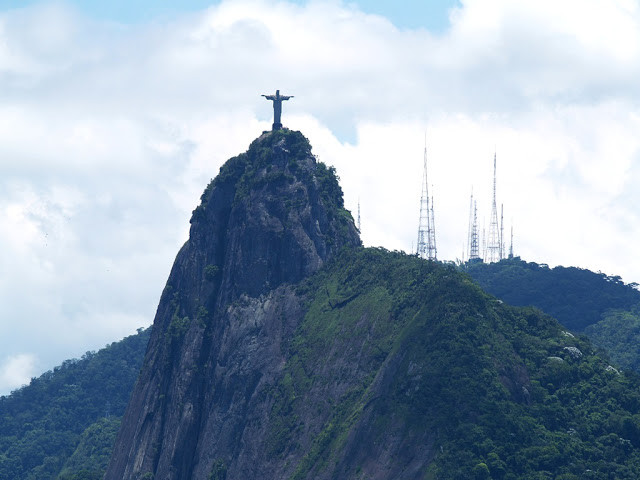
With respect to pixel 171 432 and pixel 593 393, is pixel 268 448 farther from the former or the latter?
pixel 593 393

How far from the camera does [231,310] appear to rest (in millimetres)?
162500

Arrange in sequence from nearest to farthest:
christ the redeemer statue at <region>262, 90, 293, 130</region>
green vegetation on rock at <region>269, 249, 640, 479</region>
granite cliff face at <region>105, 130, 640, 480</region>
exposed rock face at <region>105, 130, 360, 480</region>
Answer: green vegetation on rock at <region>269, 249, 640, 479</region> → granite cliff face at <region>105, 130, 640, 480</region> → exposed rock face at <region>105, 130, 360, 480</region> → christ the redeemer statue at <region>262, 90, 293, 130</region>

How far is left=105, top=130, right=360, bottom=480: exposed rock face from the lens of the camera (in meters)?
156

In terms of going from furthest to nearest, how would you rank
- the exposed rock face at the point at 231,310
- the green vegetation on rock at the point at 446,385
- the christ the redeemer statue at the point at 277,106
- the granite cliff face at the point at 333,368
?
the christ the redeemer statue at the point at 277,106, the exposed rock face at the point at 231,310, the granite cliff face at the point at 333,368, the green vegetation on rock at the point at 446,385

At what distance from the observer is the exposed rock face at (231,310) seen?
512 ft

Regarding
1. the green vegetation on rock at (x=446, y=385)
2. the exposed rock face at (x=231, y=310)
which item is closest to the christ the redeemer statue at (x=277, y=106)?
the exposed rock face at (x=231, y=310)

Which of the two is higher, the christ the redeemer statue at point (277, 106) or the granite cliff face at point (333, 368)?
the christ the redeemer statue at point (277, 106)

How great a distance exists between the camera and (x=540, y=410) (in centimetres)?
12519

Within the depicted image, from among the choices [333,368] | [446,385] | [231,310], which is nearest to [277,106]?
[231,310]

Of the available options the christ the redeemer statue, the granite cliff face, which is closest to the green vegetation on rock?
the granite cliff face

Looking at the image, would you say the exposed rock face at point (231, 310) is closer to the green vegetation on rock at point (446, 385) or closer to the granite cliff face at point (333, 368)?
the granite cliff face at point (333, 368)

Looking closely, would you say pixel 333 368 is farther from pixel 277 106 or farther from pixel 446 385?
pixel 277 106

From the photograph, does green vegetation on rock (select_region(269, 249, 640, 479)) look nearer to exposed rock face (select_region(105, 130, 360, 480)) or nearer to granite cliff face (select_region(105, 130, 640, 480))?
granite cliff face (select_region(105, 130, 640, 480))

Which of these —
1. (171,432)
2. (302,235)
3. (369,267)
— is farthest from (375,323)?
(171,432)
